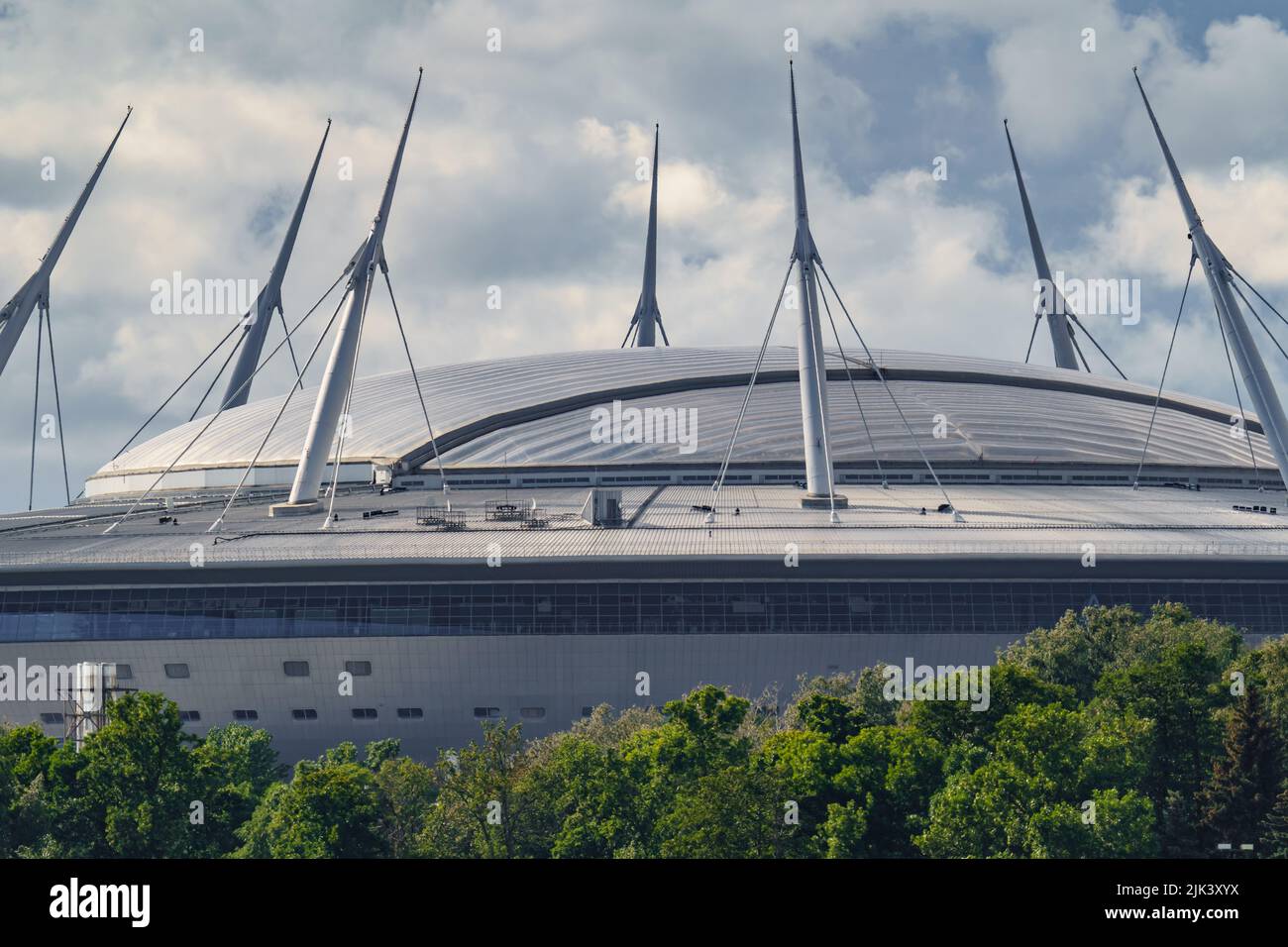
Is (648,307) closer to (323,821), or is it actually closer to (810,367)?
(810,367)

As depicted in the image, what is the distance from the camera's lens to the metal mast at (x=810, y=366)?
6425 cm

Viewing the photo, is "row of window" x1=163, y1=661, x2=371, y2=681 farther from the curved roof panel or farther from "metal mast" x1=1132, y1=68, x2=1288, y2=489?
"metal mast" x1=1132, y1=68, x2=1288, y2=489

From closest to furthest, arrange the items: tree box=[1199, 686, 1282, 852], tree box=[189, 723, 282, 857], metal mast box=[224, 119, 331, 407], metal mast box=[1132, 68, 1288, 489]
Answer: tree box=[1199, 686, 1282, 852] → tree box=[189, 723, 282, 857] → metal mast box=[1132, 68, 1288, 489] → metal mast box=[224, 119, 331, 407]

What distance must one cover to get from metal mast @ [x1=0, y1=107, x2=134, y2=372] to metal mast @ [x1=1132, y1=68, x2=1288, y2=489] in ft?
179

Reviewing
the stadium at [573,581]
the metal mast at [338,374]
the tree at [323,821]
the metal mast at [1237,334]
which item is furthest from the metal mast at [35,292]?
the metal mast at [1237,334]

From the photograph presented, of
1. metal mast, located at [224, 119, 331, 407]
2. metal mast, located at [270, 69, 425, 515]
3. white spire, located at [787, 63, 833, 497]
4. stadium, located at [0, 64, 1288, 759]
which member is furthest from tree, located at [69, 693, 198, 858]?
metal mast, located at [224, 119, 331, 407]

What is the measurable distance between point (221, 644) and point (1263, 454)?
65213 millimetres

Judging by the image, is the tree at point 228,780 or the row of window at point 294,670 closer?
the tree at point 228,780

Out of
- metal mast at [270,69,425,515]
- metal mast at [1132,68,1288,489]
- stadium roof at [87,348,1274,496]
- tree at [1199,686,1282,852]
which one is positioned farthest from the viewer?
stadium roof at [87,348,1274,496]

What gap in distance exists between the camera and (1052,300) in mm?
131000

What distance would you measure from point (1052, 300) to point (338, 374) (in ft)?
275

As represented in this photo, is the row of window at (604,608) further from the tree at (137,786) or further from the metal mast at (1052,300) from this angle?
the metal mast at (1052,300)

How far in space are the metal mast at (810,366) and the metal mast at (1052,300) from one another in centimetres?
5647

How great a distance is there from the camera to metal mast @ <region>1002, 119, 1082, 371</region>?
4978 inches
